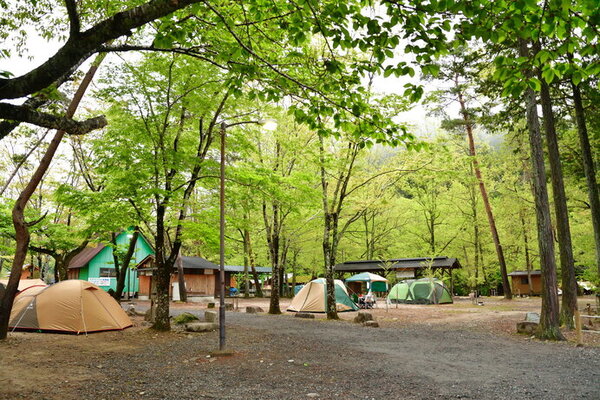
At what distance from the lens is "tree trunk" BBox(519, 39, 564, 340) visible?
11066 millimetres

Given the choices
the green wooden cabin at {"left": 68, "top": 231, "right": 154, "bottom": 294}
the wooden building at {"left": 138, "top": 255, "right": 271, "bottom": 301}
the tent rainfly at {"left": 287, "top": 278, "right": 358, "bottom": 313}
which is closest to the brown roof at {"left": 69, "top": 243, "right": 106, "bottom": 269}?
the green wooden cabin at {"left": 68, "top": 231, "right": 154, "bottom": 294}

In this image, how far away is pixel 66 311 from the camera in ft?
40.3

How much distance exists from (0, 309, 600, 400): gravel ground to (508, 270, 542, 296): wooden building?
3069 cm

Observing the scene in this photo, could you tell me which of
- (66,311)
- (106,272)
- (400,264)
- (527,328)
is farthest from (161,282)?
(106,272)

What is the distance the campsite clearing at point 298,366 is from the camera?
19.8ft

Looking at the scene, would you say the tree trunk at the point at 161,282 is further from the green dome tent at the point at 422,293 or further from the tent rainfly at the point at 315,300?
the green dome tent at the point at 422,293

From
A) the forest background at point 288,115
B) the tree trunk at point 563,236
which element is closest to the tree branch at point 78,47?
the forest background at point 288,115

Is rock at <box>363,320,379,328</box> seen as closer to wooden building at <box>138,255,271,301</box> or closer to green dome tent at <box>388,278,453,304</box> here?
green dome tent at <box>388,278,453,304</box>

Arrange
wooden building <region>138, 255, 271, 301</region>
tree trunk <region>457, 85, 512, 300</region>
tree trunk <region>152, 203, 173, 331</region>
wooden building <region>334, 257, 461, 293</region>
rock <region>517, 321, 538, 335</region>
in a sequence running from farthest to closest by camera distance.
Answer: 1. wooden building <region>138, 255, 271, 301</region>
2. wooden building <region>334, 257, 461, 293</region>
3. tree trunk <region>457, 85, 512, 300</region>
4. tree trunk <region>152, 203, 173, 331</region>
5. rock <region>517, 321, 538, 335</region>

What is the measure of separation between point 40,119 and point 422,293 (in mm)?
27401

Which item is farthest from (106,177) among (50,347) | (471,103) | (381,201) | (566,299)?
(471,103)

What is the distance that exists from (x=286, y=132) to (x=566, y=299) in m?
13.4

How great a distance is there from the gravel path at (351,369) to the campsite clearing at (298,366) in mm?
21

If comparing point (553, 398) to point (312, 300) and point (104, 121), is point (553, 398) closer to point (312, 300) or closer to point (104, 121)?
point (104, 121)
